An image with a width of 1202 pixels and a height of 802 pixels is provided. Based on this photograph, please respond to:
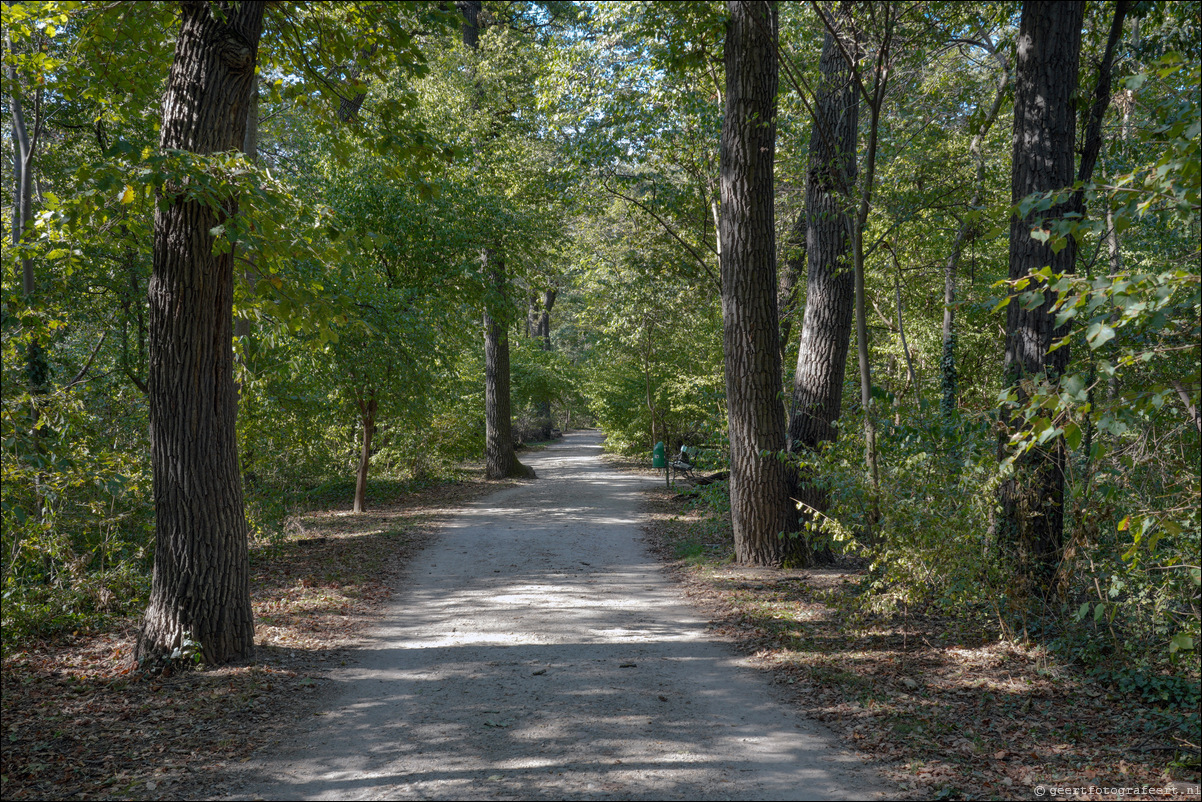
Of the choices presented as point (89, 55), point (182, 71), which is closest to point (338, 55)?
point (182, 71)

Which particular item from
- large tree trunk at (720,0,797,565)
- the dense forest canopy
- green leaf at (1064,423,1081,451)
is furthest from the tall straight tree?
green leaf at (1064,423,1081,451)

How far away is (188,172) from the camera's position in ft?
14.9

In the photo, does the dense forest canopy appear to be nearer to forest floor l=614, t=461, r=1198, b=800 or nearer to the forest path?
forest floor l=614, t=461, r=1198, b=800

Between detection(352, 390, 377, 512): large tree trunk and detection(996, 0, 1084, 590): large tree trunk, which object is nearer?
detection(996, 0, 1084, 590): large tree trunk

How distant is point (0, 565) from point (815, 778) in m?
5.76

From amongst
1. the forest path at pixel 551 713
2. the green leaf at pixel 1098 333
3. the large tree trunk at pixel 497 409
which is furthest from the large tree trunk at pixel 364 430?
the green leaf at pixel 1098 333

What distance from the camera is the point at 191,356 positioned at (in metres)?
5.26

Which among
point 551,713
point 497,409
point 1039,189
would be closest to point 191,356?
point 551,713

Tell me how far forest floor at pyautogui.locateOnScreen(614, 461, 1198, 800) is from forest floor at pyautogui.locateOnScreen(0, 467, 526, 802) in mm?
3584

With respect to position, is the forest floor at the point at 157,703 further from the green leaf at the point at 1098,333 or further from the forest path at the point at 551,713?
the green leaf at the point at 1098,333

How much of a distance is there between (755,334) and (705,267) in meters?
1.80

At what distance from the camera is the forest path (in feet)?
12.3

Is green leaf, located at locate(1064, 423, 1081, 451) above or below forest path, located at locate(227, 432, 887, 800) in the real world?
above

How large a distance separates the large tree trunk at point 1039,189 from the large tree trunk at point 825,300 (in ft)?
8.73
